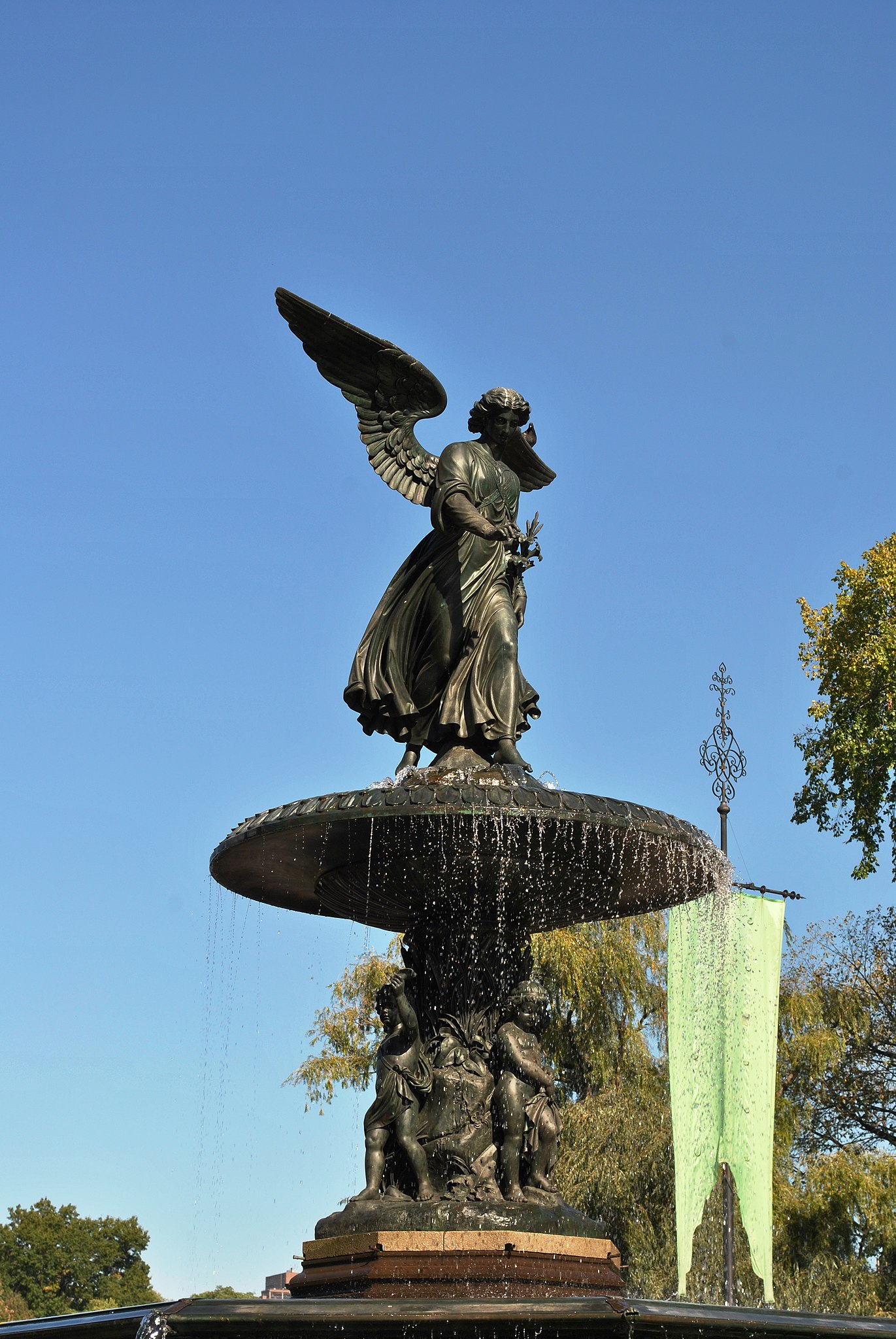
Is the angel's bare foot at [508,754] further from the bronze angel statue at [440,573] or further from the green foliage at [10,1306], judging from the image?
the green foliage at [10,1306]

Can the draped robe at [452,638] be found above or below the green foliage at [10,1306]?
above

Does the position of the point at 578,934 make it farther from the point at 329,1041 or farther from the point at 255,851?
the point at 255,851

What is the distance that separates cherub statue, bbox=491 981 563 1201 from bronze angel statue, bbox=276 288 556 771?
5.86 ft

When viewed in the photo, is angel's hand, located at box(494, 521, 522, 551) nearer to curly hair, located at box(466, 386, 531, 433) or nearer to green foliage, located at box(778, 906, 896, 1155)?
curly hair, located at box(466, 386, 531, 433)

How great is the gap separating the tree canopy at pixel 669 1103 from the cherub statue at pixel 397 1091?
13063mm

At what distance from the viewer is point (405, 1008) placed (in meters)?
9.12

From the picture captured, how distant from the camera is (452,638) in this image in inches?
403

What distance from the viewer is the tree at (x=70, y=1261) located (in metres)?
71.1

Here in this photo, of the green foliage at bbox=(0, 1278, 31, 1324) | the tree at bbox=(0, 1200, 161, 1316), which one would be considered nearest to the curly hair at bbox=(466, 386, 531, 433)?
the green foliage at bbox=(0, 1278, 31, 1324)

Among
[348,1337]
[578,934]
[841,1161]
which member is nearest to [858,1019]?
[841,1161]

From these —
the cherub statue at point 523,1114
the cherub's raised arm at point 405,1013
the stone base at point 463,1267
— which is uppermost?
the cherub's raised arm at point 405,1013

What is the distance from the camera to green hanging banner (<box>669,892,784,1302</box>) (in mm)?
21141

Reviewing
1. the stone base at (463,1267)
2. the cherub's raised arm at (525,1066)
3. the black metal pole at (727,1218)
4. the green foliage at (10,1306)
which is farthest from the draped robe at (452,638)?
the green foliage at (10,1306)

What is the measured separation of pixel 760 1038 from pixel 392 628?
1393 centimetres
